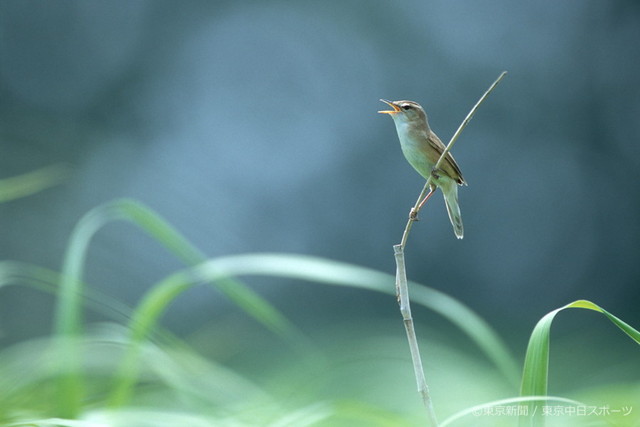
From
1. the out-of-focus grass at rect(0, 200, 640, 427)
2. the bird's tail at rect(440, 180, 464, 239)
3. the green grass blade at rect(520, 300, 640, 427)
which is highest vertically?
the bird's tail at rect(440, 180, 464, 239)

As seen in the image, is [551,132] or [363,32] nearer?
[551,132]

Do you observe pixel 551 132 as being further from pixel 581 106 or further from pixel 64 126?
pixel 64 126

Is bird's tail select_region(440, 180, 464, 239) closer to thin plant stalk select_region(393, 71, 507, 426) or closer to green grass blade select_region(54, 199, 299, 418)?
green grass blade select_region(54, 199, 299, 418)

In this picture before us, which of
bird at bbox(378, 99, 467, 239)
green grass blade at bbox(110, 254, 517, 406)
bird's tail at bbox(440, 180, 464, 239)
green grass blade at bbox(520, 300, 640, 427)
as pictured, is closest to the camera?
green grass blade at bbox(520, 300, 640, 427)

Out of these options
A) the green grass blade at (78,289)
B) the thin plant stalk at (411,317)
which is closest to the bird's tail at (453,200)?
the green grass blade at (78,289)

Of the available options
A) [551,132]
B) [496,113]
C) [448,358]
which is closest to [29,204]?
[496,113]

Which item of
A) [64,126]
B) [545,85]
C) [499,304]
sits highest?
[545,85]

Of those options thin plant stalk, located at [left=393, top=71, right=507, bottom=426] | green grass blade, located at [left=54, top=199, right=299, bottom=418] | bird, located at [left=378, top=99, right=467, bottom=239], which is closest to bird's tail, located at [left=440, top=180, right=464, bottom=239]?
bird, located at [left=378, top=99, right=467, bottom=239]

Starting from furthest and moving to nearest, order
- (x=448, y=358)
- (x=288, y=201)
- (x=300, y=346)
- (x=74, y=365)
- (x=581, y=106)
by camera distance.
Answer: (x=288, y=201) < (x=581, y=106) < (x=448, y=358) < (x=300, y=346) < (x=74, y=365)
